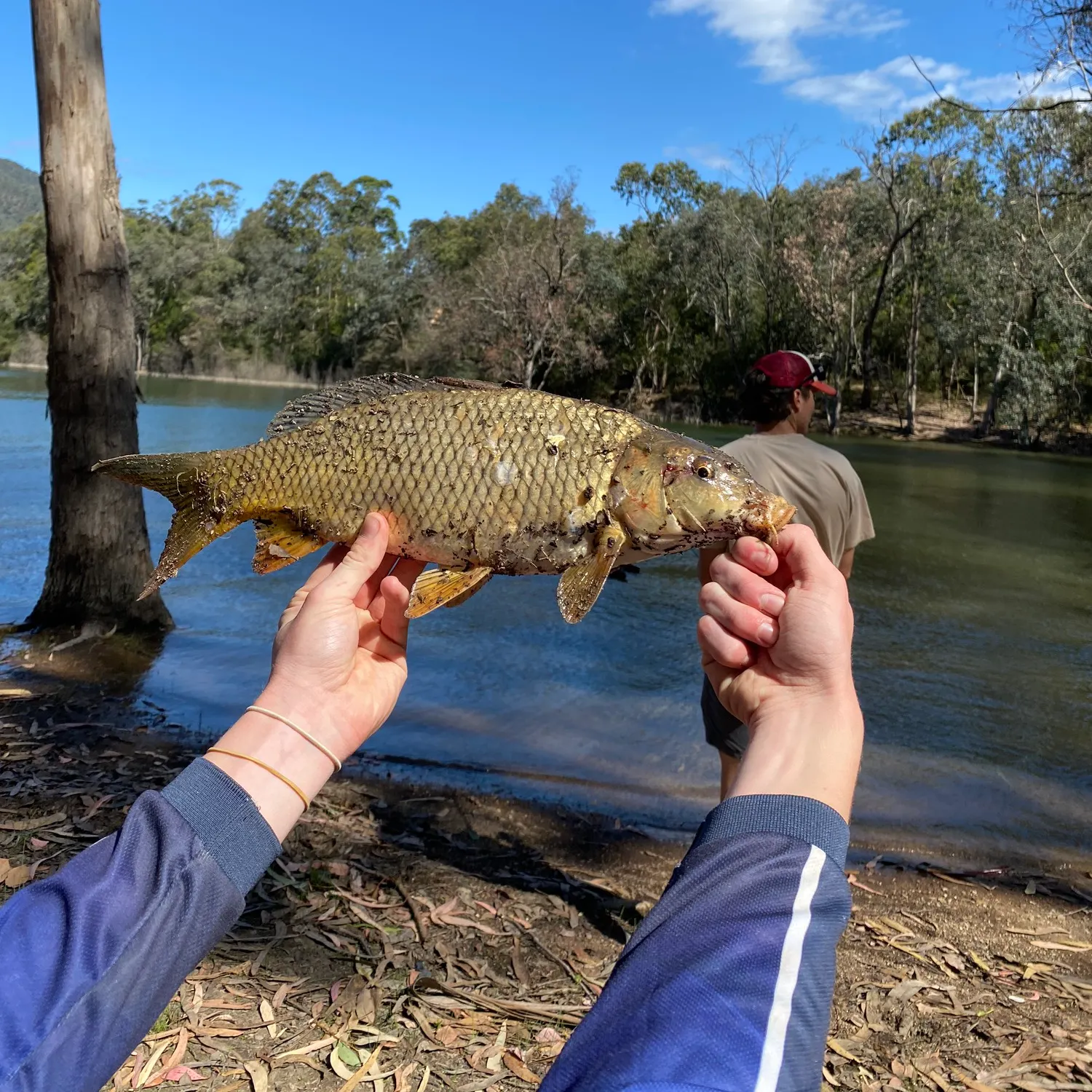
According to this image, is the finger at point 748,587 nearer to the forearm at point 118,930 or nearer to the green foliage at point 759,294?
the forearm at point 118,930

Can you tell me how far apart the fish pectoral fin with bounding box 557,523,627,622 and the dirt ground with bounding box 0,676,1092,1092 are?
1692mm

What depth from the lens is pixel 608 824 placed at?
17.1 feet

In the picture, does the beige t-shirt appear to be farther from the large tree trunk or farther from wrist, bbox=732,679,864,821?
Answer: the large tree trunk

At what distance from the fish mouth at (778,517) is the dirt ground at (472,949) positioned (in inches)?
78.1

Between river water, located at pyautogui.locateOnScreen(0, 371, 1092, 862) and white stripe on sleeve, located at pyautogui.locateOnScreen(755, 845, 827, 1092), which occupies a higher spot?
white stripe on sleeve, located at pyautogui.locateOnScreen(755, 845, 827, 1092)

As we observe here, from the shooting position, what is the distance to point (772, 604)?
2.04 metres

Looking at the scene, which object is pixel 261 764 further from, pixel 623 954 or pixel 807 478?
pixel 807 478

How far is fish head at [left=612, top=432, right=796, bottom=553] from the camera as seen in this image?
2.32 meters

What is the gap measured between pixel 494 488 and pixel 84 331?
20.0ft

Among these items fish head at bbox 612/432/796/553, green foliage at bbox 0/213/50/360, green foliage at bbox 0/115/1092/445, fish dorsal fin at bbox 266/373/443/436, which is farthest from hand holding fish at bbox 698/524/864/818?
green foliage at bbox 0/213/50/360

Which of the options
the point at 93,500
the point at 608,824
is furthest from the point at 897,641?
the point at 93,500

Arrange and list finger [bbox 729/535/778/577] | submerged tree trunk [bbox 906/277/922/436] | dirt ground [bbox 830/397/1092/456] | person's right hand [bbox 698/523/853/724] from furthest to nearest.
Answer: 1. submerged tree trunk [bbox 906/277/922/436]
2. dirt ground [bbox 830/397/1092/456]
3. finger [bbox 729/535/778/577]
4. person's right hand [bbox 698/523/853/724]

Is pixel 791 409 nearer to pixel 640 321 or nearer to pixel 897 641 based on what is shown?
pixel 897 641

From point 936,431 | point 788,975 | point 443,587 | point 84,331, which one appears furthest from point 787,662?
point 936,431
